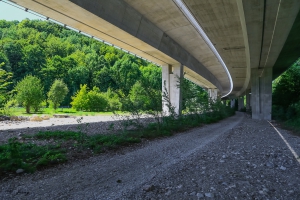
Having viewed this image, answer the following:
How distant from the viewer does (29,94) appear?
921 inches

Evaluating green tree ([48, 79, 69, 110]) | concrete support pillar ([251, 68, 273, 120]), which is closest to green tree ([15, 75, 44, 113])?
green tree ([48, 79, 69, 110])

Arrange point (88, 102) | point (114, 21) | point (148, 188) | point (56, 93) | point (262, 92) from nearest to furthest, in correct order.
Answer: point (148, 188), point (114, 21), point (262, 92), point (88, 102), point (56, 93)

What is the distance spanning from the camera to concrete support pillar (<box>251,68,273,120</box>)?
23.5 m

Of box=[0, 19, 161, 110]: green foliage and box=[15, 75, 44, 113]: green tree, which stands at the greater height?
box=[0, 19, 161, 110]: green foliage

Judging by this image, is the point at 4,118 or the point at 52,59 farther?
the point at 52,59

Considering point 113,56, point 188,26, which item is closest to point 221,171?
point 188,26

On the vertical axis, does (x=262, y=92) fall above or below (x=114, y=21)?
below

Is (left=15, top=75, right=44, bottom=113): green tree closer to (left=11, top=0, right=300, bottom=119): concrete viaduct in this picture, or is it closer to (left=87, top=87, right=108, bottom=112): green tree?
(left=87, top=87, right=108, bottom=112): green tree

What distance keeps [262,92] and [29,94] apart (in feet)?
78.5

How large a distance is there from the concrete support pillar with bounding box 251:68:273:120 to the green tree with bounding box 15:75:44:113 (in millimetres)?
22632

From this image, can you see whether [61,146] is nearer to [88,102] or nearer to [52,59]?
[88,102]

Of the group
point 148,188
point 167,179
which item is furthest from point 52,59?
point 148,188

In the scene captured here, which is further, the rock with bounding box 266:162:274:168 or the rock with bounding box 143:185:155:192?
the rock with bounding box 266:162:274:168

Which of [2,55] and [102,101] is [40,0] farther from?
[2,55]
